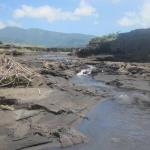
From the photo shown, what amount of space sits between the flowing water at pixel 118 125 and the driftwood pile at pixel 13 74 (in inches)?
276

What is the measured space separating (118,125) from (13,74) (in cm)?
1140

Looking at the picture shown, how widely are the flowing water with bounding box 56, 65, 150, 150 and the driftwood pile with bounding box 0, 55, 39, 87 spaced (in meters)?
7.01

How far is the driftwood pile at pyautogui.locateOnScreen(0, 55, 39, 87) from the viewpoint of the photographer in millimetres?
30875

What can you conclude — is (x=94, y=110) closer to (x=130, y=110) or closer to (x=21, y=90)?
(x=130, y=110)

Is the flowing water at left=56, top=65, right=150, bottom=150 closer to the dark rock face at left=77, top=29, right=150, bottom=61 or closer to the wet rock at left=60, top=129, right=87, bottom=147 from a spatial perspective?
the wet rock at left=60, top=129, right=87, bottom=147

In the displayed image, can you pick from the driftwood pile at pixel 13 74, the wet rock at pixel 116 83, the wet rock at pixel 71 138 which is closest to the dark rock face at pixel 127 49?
the wet rock at pixel 116 83

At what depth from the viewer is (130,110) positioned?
3028 centimetres

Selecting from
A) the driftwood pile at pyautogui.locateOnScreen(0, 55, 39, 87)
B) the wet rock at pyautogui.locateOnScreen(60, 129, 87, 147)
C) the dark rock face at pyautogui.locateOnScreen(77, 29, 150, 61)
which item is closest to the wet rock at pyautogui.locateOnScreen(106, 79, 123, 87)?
the driftwood pile at pyautogui.locateOnScreen(0, 55, 39, 87)

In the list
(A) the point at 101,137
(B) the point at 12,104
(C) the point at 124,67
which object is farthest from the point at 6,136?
(C) the point at 124,67

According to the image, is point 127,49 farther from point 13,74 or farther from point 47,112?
point 47,112

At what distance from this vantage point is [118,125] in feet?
83.3

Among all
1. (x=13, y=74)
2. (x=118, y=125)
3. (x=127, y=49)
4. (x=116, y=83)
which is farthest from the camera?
(x=127, y=49)

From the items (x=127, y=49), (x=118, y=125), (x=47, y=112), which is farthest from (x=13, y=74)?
(x=127, y=49)

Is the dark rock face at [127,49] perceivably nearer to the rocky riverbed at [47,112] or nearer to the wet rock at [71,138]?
the rocky riverbed at [47,112]
